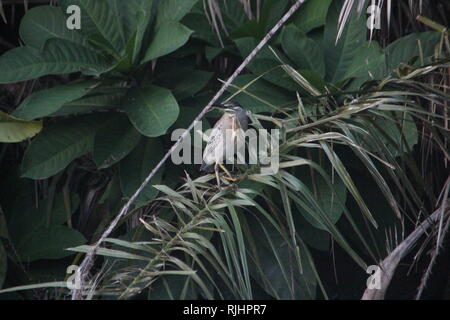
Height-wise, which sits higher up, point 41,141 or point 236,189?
point 41,141

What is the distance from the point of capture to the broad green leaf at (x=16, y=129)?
2977 millimetres

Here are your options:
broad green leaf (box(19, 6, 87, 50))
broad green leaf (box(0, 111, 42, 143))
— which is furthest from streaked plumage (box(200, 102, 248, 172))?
broad green leaf (box(19, 6, 87, 50))

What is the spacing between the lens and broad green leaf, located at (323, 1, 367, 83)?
3143 mm

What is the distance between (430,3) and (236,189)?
215cm

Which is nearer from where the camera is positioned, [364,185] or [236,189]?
[236,189]

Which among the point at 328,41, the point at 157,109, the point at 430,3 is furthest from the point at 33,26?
the point at 430,3

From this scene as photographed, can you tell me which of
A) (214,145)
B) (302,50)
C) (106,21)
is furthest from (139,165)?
(302,50)

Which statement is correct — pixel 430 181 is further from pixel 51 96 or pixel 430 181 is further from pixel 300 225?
pixel 51 96

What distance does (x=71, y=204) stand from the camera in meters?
3.49

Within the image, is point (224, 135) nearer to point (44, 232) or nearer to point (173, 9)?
point (173, 9)

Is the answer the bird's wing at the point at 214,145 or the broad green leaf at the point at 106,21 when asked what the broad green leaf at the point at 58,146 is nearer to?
the broad green leaf at the point at 106,21

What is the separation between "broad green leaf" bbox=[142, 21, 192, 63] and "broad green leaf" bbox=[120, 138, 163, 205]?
368 mm

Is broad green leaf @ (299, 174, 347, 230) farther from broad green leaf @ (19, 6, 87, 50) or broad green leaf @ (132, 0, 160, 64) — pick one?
broad green leaf @ (19, 6, 87, 50)

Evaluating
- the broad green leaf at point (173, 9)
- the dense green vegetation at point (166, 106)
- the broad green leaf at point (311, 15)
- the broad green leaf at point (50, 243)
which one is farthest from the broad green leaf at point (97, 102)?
the broad green leaf at point (311, 15)
